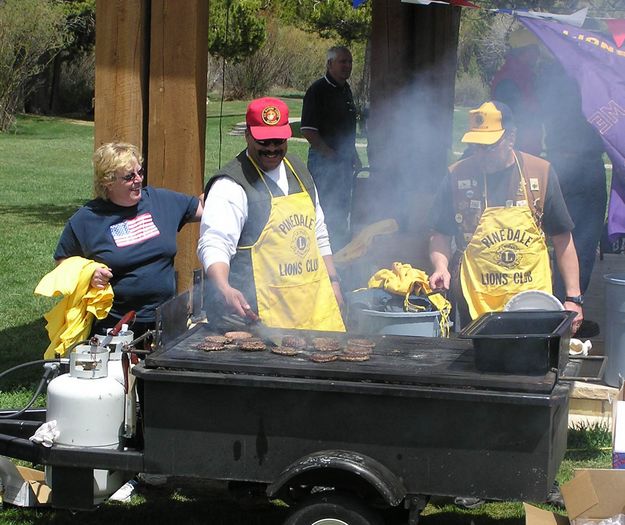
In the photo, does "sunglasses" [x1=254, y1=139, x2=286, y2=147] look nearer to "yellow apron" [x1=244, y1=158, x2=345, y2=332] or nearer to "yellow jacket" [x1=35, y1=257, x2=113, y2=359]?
"yellow apron" [x1=244, y1=158, x2=345, y2=332]

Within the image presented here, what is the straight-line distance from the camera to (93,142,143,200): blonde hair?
463 cm

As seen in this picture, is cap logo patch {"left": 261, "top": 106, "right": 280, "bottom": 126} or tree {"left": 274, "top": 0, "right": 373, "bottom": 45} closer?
cap logo patch {"left": 261, "top": 106, "right": 280, "bottom": 126}

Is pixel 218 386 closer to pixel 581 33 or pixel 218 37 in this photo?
pixel 581 33

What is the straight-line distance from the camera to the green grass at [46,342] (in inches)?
177

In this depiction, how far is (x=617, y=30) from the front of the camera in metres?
5.74

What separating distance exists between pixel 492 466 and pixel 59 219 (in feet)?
34.7

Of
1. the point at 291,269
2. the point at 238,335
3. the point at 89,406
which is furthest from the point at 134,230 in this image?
the point at 89,406

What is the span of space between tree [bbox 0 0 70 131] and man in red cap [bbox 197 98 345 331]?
23.0 meters

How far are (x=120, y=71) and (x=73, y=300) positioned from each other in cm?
157

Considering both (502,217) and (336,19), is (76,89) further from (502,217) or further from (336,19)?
(502,217)

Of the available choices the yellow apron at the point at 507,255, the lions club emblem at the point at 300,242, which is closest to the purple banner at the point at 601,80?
the yellow apron at the point at 507,255

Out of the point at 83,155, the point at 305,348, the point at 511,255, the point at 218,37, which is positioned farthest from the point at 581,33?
the point at 218,37

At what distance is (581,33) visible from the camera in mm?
5738

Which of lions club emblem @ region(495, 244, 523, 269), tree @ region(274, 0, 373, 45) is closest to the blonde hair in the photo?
lions club emblem @ region(495, 244, 523, 269)
